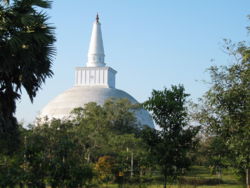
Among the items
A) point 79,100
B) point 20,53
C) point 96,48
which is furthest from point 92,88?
point 20,53

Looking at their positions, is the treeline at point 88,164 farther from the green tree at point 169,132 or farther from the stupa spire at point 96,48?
the stupa spire at point 96,48

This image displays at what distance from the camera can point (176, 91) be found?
16.0 metres

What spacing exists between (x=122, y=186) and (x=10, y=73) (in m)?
6.91

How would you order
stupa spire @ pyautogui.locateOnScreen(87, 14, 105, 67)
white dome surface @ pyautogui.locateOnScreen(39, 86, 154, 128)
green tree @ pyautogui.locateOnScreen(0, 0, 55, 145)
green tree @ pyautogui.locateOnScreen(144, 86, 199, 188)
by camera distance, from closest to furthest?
green tree @ pyautogui.locateOnScreen(0, 0, 55, 145), green tree @ pyautogui.locateOnScreen(144, 86, 199, 188), white dome surface @ pyautogui.locateOnScreen(39, 86, 154, 128), stupa spire @ pyautogui.locateOnScreen(87, 14, 105, 67)

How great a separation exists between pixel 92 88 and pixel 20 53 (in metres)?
62.3

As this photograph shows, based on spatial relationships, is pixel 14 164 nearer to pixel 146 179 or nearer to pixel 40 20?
pixel 40 20

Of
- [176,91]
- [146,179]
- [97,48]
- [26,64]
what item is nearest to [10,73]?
[26,64]

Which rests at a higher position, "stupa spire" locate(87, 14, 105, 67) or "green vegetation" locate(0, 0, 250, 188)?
"stupa spire" locate(87, 14, 105, 67)

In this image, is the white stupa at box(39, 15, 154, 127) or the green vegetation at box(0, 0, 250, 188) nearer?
the green vegetation at box(0, 0, 250, 188)

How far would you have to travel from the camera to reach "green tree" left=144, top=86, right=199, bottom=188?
51.8ft

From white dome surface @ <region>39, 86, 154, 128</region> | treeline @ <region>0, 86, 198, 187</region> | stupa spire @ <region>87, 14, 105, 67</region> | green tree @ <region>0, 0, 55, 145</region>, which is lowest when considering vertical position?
treeline @ <region>0, 86, 198, 187</region>

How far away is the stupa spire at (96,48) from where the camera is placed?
241 ft

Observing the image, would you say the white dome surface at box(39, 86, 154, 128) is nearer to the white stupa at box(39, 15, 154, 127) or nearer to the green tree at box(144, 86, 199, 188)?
the white stupa at box(39, 15, 154, 127)

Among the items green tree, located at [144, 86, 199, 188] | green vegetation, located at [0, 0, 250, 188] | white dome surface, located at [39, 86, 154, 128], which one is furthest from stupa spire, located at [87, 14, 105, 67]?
green tree, located at [144, 86, 199, 188]
